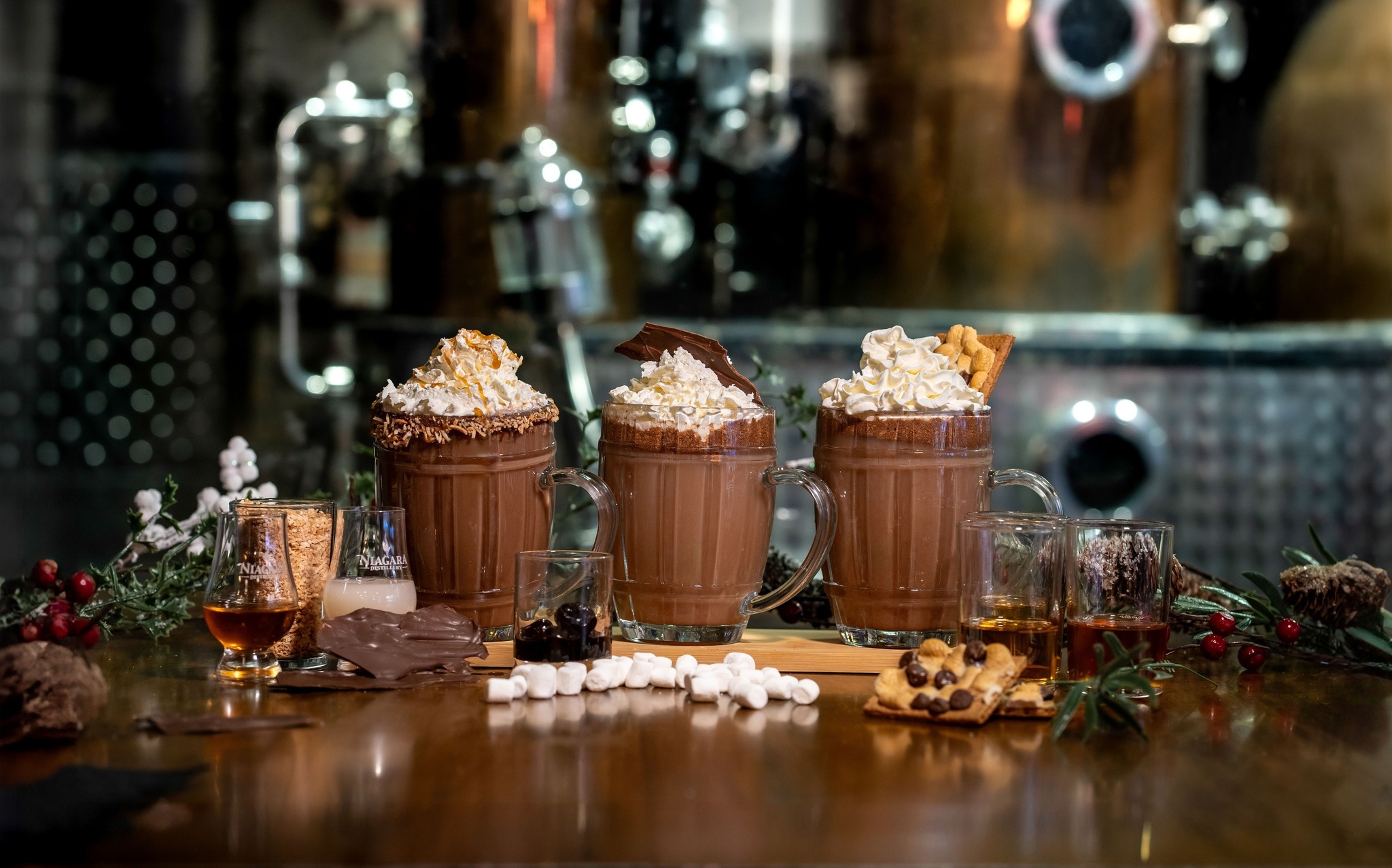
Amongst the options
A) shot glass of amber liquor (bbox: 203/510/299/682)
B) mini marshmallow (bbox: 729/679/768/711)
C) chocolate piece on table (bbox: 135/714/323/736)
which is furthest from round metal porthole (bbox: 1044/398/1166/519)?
chocolate piece on table (bbox: 135/714/323/736)

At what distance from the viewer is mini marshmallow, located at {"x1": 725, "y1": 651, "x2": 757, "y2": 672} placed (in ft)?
4.03

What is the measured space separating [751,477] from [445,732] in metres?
0.45

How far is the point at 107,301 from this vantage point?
3.14 metres

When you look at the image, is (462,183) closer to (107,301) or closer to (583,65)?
(583,65)

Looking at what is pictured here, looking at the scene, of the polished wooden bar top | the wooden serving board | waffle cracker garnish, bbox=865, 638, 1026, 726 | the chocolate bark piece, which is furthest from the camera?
the wooden serving board

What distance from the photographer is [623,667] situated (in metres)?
1.22

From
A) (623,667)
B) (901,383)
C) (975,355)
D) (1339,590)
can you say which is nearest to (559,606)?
(623,667)

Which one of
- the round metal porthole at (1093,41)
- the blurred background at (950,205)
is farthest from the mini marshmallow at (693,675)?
the round metal porthole at (1093,41)

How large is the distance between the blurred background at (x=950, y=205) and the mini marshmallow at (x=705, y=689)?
5.76ft

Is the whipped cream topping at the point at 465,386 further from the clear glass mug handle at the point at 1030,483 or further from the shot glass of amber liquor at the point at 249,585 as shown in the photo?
the clear glass mug handle at the point at 1030,483

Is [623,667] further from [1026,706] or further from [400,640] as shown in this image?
[1026,706]

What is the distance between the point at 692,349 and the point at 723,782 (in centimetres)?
58

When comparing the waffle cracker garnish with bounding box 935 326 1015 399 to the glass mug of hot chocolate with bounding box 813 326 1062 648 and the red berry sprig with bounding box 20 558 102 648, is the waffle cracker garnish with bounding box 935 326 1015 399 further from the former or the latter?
the red berry sprig with bounding box 20 558 102 648

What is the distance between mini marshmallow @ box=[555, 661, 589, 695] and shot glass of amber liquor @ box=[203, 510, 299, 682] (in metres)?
0.26
